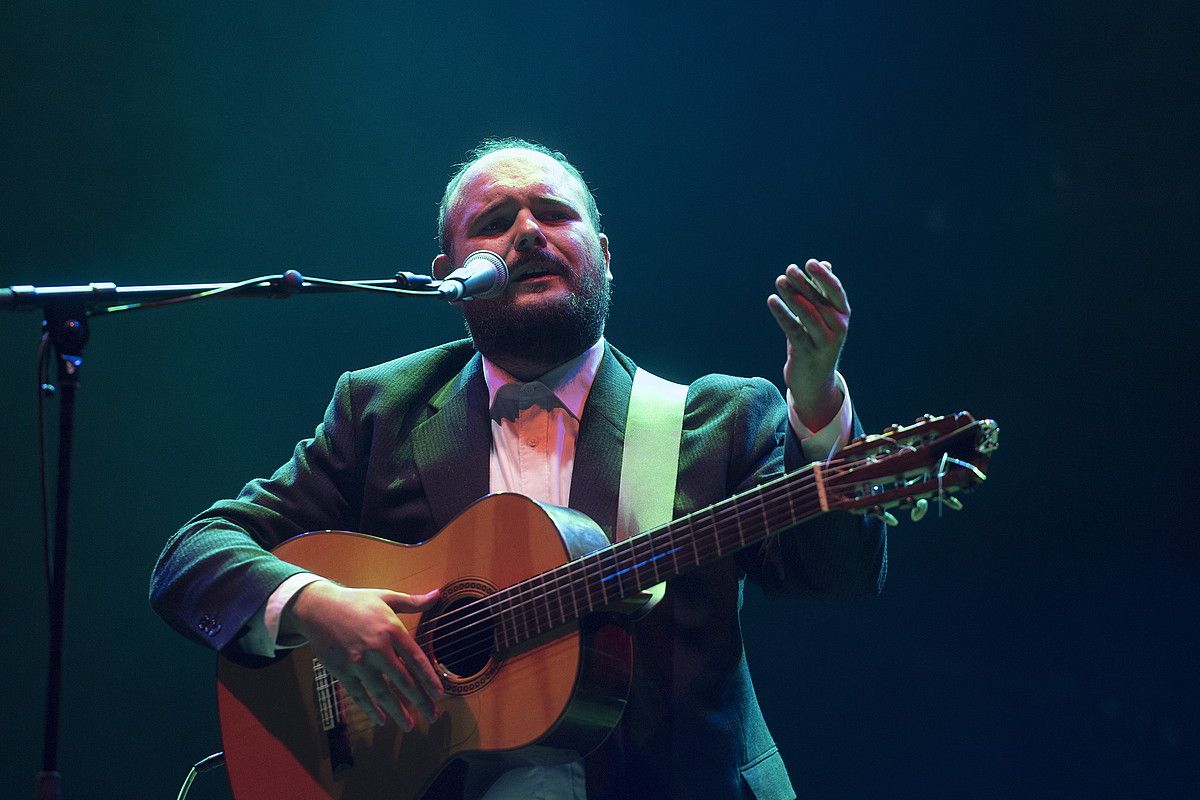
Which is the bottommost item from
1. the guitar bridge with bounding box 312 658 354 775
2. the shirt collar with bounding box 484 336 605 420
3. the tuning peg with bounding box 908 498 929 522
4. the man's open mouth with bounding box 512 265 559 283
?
the guitar bridge with bounding box 312 658 354 775

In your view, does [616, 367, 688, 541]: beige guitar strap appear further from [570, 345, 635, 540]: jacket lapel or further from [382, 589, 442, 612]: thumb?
[382, 589, 442, 612]: thumb

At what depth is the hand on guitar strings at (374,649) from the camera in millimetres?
2396

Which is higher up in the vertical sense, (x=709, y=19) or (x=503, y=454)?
(x=709, y=19)

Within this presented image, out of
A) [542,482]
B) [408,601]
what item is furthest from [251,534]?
[542,482]

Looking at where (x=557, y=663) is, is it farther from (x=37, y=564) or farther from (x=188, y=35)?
(x=188, y=35)

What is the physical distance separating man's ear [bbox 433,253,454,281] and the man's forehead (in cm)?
18

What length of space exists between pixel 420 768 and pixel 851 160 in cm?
285

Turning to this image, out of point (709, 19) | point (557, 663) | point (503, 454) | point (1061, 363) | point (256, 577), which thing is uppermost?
point (709, 19)

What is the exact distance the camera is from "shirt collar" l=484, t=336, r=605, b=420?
3.15m

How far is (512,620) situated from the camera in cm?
244

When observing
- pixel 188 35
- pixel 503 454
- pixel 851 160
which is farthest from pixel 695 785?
pixel 188 35

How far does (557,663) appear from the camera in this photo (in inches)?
93.3

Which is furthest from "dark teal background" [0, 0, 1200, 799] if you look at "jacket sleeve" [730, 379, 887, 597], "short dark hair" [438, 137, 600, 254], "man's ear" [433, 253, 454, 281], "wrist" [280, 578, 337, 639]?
"wrist" [280, 578, 337, 639]

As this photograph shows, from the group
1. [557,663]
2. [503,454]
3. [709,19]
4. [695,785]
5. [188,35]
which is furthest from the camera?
[188,35]
